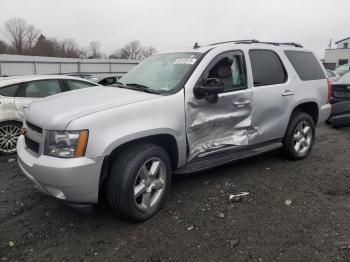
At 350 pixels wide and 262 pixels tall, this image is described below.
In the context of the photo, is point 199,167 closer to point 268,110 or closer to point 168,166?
point 168,166

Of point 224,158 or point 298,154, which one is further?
point 298,154

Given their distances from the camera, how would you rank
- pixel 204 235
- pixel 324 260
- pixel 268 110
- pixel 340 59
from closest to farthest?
pixel 324 260 → pixel 204 235 → pixel 268 110 → pixel 340 59

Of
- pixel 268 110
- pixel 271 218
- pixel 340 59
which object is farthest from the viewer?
pixel 340 59

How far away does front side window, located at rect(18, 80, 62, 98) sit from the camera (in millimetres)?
5938

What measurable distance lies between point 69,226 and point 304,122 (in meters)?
3.87

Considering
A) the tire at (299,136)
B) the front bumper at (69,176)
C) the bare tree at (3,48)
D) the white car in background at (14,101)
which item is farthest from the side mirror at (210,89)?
the bare tree at (3,48)

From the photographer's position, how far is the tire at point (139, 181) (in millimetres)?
3043

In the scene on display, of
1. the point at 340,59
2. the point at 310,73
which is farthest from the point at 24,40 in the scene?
the point at 310,73

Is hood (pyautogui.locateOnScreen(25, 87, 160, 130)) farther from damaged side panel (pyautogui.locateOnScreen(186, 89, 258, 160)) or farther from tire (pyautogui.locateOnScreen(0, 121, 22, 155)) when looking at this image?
tire (pyautogui.locateOnScreen(0, 121, 22, 155))

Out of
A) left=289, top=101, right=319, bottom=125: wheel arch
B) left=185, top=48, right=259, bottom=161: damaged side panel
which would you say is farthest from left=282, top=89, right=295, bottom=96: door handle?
left=185, top=48, right=259, bottom=161: damaged side panel

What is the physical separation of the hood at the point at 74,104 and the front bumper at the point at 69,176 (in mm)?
328

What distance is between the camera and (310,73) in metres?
5.18

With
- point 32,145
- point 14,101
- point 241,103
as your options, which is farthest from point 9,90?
point 241,103

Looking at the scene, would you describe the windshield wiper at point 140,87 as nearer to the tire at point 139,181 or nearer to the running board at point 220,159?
the tire at point 139,181
